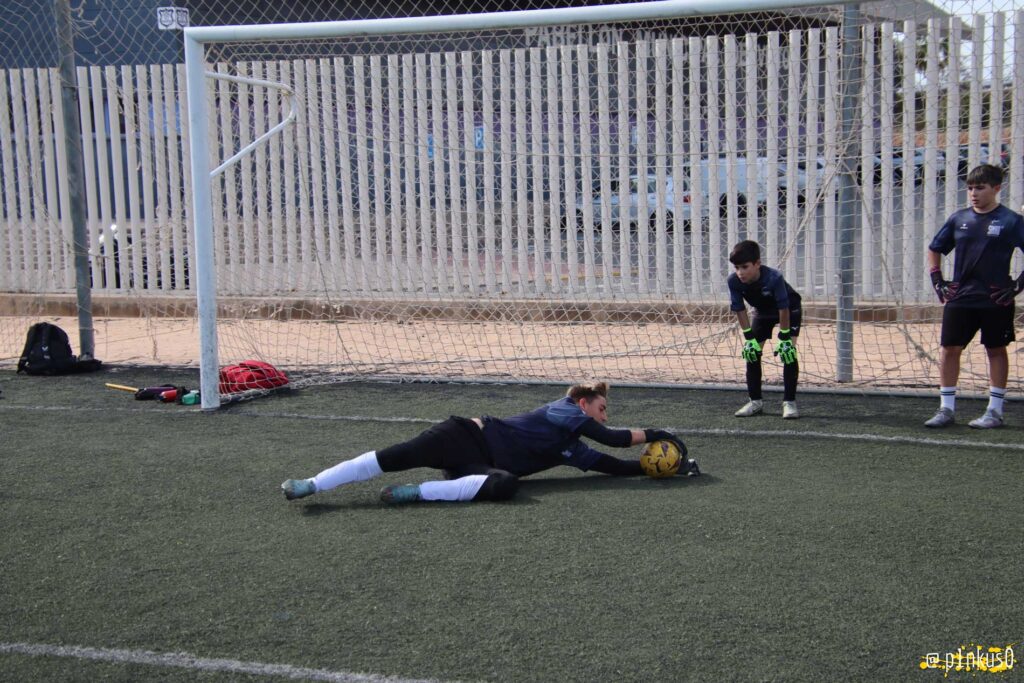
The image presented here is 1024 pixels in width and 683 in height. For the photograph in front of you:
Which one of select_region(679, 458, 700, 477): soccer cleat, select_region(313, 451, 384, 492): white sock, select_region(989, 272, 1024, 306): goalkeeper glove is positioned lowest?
select_region(679, 458, 700, 477): soccer cleat

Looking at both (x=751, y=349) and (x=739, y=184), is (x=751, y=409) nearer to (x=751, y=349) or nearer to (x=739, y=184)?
(x=751, y=349)

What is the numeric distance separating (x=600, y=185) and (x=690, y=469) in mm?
3995

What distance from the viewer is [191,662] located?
11.0 feet

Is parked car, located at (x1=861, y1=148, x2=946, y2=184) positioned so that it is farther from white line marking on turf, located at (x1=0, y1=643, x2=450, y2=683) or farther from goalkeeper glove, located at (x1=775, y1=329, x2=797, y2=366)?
white line marking on turf, located at (x1=0, y1=643, x2=450, y2=683)

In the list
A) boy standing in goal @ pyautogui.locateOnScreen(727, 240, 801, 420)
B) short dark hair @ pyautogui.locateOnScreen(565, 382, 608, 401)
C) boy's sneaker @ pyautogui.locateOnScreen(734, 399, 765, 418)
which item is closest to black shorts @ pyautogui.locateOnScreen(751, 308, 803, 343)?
boy standing in goal @ pyautogui.locateOnScreen(727, 240, 801, 420)

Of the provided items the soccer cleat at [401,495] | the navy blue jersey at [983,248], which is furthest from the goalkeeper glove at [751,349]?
the soccer cleat at [401,495]

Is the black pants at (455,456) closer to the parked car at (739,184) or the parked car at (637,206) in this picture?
the parked car at (637,206)

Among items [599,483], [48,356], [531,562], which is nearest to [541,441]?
[599,483]

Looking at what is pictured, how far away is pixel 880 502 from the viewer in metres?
4.99

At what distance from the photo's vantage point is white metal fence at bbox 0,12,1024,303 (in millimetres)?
8234

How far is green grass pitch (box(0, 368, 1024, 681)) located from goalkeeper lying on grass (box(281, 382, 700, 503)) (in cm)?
10

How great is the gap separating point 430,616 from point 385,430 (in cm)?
331

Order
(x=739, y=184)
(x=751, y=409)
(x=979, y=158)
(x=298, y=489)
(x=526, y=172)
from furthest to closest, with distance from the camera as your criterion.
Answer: (x=526, y=172)
(x=739, y=184)
(x=979, y=158)
(x=751, y=409)
(x=298, y=489)

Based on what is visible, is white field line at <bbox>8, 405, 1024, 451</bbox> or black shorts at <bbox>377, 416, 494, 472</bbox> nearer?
black shorts at <bbox>377, 416, 494, 472</bbox>
